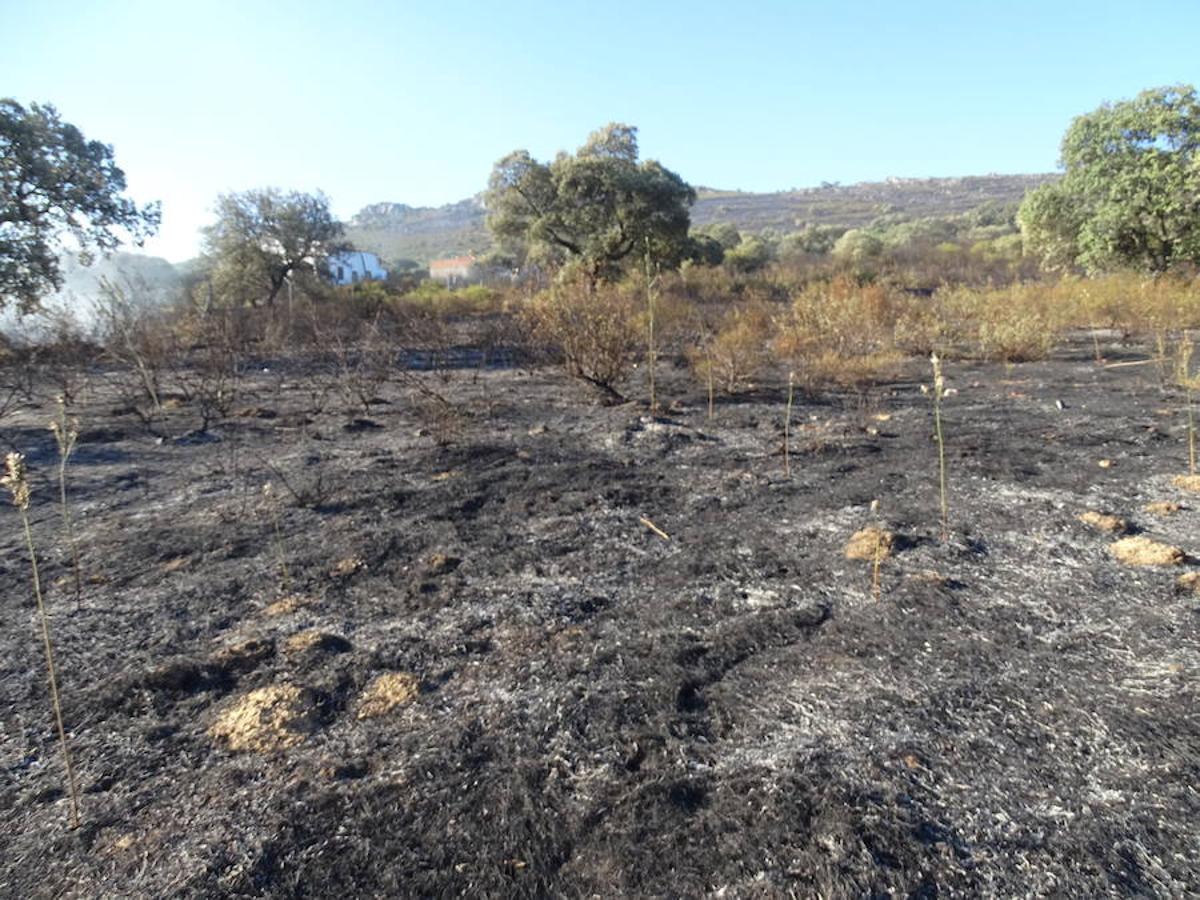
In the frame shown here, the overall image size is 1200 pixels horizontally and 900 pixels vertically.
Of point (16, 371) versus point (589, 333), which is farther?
point (16, 371)

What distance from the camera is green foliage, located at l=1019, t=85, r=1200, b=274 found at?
11055 mm

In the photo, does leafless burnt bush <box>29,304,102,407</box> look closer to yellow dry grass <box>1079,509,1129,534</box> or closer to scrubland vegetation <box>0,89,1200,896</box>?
scrubland vegetation <box>0,89,1200,896</box>

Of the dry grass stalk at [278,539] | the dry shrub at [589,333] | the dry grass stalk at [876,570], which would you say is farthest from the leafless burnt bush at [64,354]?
the dry grass stalk at [876,570]

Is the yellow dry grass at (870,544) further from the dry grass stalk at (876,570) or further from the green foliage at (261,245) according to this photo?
the green foliage at (261,245)

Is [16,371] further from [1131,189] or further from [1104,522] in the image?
[1131,189]

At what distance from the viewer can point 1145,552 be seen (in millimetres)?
2637

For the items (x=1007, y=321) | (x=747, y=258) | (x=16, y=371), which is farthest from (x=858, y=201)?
(x=16, y=371)

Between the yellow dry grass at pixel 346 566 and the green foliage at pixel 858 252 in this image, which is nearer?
the yellow dry grass at pixel 346 566

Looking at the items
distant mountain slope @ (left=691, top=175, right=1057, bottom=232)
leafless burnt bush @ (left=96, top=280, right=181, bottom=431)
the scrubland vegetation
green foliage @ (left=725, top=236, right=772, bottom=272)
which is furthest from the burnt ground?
distant mountain slope @ (left=691, top=175, right=1057, bottom=232)

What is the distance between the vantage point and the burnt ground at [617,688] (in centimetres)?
138

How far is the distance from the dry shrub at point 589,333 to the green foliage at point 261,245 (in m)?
13.5

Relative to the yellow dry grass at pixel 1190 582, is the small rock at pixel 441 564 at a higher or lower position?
higher

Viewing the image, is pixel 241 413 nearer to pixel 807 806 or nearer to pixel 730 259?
pixel 807 806

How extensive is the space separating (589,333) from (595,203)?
447 inches
